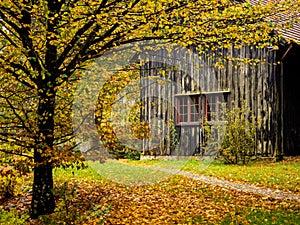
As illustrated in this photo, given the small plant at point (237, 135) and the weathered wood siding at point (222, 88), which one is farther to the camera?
the weathered wood siding at point (222, 88)

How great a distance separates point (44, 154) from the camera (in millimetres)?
6730

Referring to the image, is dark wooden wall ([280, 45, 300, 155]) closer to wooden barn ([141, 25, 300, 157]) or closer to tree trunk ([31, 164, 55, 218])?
wooden barn ([141, 25, 300, 157])

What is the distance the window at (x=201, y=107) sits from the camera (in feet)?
49.1

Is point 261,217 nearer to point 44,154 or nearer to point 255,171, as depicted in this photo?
point 44,154

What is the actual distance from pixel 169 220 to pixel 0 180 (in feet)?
15.2

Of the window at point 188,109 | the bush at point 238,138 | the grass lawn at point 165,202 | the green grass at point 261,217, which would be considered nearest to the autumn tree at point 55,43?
the grass lawn at point 165,202

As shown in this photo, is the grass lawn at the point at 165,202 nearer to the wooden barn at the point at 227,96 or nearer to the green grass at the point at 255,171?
the green grass at the point at 255,171

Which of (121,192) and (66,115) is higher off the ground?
(66,115)

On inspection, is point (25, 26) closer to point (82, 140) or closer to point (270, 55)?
point (82, 140)

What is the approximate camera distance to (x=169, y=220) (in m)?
7.02

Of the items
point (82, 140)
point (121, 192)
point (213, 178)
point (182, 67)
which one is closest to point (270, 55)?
point (182, 67)

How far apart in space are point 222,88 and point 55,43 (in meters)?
9.25

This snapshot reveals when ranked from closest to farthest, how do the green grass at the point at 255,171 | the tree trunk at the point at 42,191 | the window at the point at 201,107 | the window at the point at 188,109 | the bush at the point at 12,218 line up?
1. the bush at the point at 12,218
2. the tree trunk at the point at 42,191
3. the green grass at the point at 255,171
4. the window at the point at 201,107
5. the window at the point at 188,109

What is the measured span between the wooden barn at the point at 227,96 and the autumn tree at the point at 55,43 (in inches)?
219
